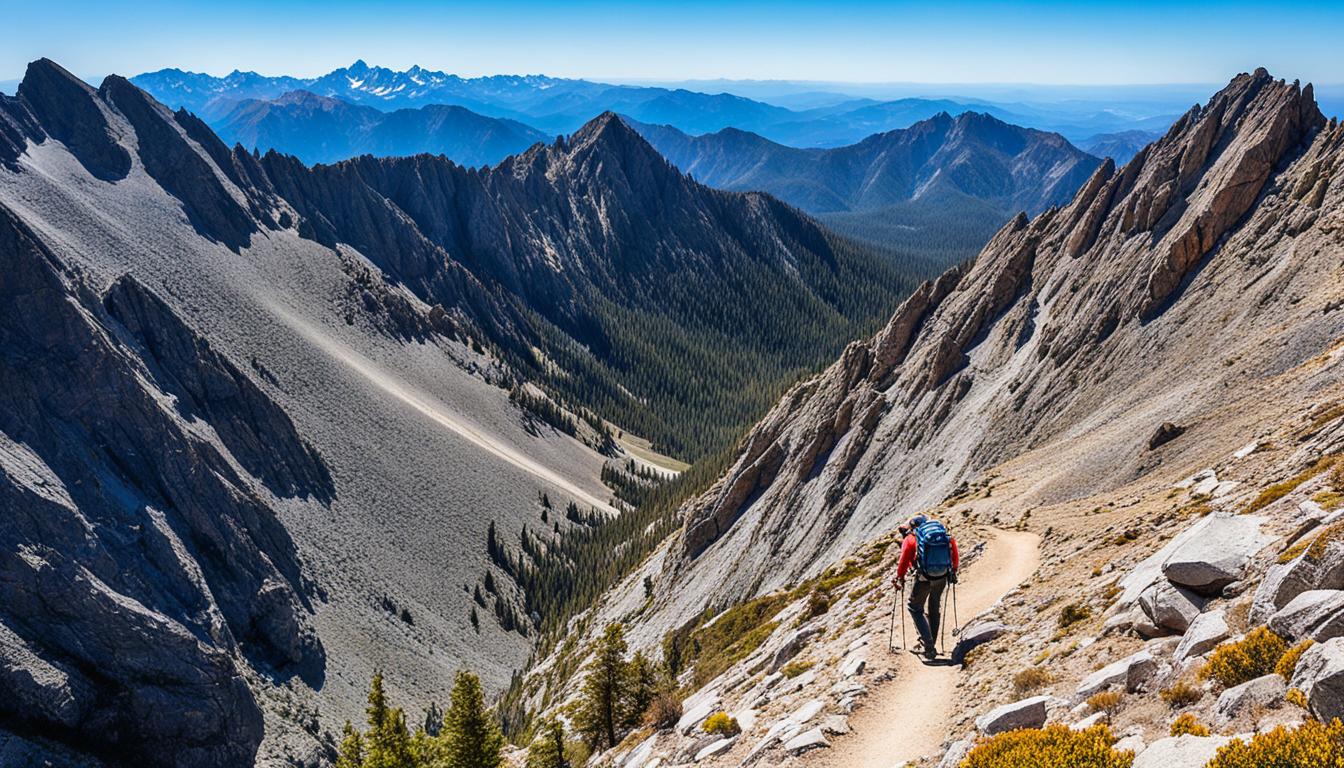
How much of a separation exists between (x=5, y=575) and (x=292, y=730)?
2557cm

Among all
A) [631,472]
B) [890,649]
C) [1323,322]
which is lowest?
[631,472]

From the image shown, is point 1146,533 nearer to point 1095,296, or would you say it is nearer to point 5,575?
point 1095,296

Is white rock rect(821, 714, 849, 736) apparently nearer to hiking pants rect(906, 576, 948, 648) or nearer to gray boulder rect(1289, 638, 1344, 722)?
hiking pants rect(906, 576, 948, 648)

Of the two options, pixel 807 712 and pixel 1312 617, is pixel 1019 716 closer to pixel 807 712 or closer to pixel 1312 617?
pixel 1312 617

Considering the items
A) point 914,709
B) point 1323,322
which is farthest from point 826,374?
point 914,709

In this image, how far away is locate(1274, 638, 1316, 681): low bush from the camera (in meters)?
10.6

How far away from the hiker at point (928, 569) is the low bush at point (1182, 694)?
23.3 ft

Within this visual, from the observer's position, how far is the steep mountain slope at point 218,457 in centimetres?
5488

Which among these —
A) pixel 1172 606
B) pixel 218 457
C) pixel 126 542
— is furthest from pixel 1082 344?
pixel 218 457

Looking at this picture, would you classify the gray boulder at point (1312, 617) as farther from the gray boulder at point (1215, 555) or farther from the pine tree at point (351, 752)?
the pine tree at point (351, 752)

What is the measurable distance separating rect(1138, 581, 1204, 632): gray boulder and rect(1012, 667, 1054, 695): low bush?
250 cm

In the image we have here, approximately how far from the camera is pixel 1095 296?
53656 mm

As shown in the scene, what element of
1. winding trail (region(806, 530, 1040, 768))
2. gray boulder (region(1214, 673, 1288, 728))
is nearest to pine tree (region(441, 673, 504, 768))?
winding trail (region(806, 530, 1040, 768))

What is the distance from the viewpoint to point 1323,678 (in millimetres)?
9438
